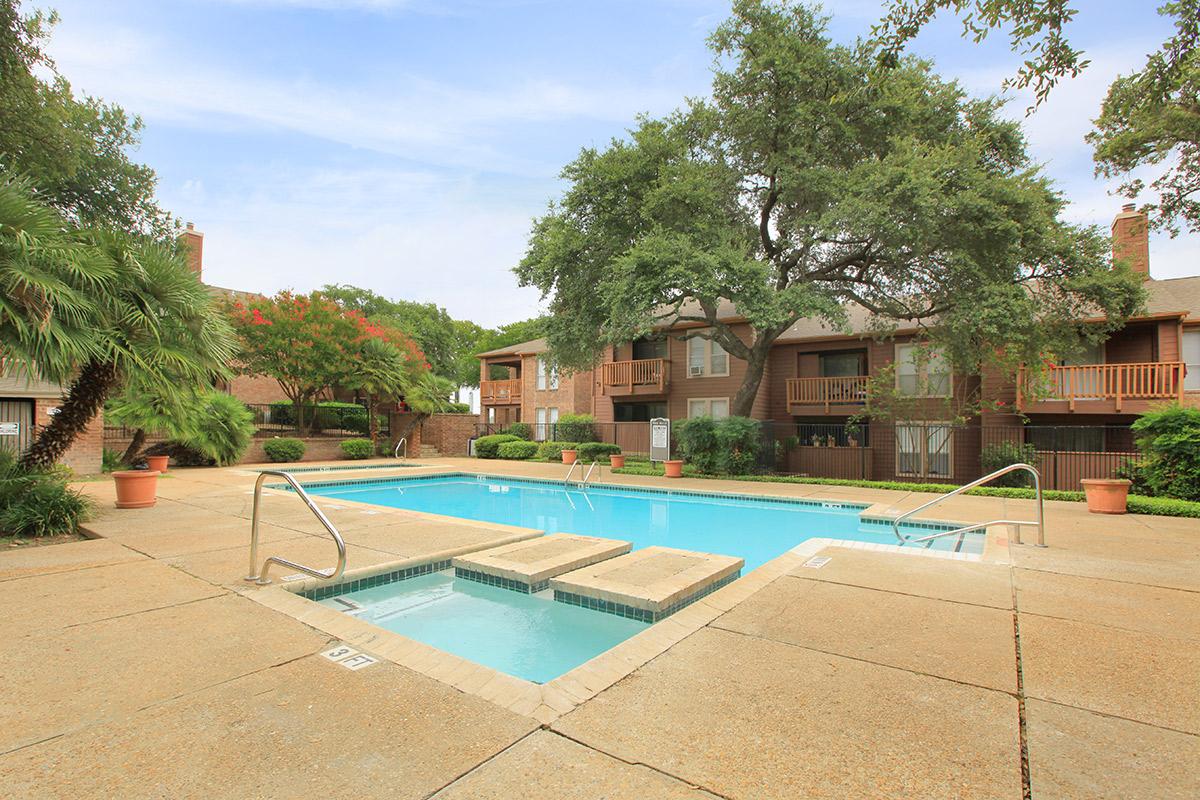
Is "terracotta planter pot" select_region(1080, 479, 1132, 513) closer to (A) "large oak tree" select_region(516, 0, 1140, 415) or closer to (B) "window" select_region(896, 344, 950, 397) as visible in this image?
(A) "large oak tree" select_region(516, 0, 1140, 415)

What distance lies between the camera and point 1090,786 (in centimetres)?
221

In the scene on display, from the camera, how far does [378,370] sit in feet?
71.1

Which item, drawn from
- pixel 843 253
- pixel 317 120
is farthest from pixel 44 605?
pixel 843 253

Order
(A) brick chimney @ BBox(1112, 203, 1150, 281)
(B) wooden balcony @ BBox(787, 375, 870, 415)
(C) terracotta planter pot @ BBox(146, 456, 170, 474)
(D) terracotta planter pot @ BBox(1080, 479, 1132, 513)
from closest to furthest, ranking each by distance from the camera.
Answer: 1. (D) terracotta planter pot @ BBox(1080, 479, 1132, 513)
2. (C) terracotta planter pot @ BBox(146, 456, 170, 474)
3. (A) brick chimney @ BBox(1112, 203, 1150, 281)
4. (B) wooden balcony @ BBox(787, 375, 870, 415)

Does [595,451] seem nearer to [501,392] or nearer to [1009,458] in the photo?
[501,392]

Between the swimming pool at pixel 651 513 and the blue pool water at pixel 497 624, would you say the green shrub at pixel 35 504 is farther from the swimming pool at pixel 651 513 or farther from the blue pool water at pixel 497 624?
the swimming pool at pixel 651 513

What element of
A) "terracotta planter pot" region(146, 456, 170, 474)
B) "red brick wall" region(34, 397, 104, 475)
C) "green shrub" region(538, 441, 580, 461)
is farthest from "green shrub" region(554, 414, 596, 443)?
"red brick wall" region(34, 397, 104, 475)

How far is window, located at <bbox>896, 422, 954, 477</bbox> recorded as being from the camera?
17159 mm

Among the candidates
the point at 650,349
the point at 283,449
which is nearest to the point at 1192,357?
the point at 650,349

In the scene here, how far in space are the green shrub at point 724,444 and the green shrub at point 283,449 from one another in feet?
44.1

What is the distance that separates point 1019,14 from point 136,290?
31.2 feet

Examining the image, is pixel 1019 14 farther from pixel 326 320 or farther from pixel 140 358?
pixel 326 320

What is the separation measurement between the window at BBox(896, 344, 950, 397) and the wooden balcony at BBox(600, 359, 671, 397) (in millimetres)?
8071

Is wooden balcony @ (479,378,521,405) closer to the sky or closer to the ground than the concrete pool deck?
closer to the sky
